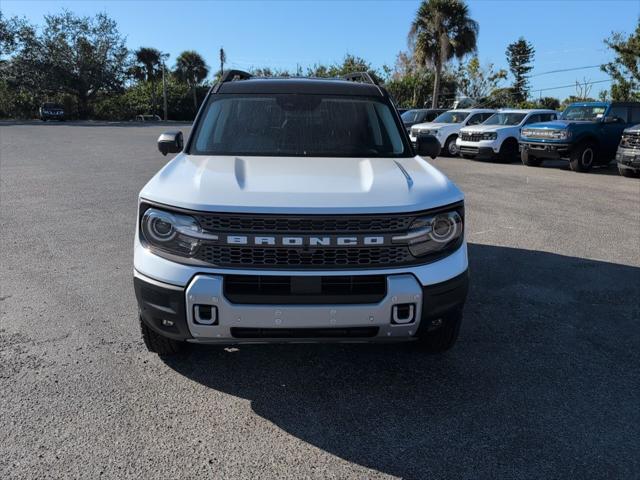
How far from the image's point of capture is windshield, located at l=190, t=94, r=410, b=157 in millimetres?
3965

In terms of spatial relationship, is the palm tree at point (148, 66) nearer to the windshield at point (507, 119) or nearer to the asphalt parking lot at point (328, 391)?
the windshield at point (507, 119)

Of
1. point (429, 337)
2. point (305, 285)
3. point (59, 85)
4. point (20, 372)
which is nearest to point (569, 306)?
point (429, 337)

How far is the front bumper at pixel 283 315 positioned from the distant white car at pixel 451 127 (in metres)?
16.3

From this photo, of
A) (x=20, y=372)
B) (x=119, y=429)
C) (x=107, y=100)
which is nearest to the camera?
(x=119, y=429)

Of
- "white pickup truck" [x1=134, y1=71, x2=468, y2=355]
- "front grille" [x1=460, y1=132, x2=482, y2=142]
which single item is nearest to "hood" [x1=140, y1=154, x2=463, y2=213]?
"white pickup truck" [x1=134, y1=71, x2=468, y2=355]

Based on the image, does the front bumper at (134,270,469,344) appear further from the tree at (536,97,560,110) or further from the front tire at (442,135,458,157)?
the tree at (536,97,560,110)

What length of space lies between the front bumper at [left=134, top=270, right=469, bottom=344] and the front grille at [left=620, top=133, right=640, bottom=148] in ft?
38.4

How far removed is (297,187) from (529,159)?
1441cm

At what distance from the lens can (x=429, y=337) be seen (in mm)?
3432

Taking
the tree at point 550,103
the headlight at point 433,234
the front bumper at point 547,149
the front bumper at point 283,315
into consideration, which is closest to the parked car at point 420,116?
the front bumper at point 547,149

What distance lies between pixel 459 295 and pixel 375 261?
0.56 meters

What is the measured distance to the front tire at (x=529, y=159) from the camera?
15.6 m

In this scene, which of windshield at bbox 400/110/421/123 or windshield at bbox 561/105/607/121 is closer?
windshield at bbox 561/105/607/121

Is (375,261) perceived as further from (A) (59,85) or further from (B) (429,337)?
(A) (59,85)
